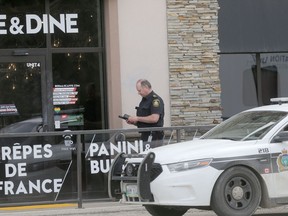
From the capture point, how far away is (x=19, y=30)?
42.5ft

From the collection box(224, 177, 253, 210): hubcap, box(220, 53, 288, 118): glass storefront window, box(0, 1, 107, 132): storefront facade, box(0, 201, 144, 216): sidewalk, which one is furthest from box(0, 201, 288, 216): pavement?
box(220, 53, 288, 118): glass storefront window

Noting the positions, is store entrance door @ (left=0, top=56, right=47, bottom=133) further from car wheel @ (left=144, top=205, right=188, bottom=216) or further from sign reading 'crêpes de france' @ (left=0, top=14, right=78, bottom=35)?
car wheel @ (left=144, top=205, right=188, bottom=216)

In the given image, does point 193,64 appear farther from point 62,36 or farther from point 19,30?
point 19,30

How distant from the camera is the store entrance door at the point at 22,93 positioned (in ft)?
42.6

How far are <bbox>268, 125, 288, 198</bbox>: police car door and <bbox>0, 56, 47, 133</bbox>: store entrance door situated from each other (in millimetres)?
5828

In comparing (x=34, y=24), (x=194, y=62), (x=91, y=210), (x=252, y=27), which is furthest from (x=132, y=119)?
(x=252, y=27)

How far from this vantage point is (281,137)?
8.57 metres

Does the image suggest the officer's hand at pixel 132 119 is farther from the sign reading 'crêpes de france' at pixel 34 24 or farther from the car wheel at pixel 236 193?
the car wheel at pixel 236 193

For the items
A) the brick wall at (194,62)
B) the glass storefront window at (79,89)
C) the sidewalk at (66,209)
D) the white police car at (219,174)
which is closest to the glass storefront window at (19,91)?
the glass storefront window at (79,89)

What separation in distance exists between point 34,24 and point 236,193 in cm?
634

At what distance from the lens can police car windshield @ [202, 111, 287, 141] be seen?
345 inches

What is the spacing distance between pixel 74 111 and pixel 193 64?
8.54ft

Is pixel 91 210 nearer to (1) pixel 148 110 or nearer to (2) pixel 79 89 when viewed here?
(1) pixel 148 110

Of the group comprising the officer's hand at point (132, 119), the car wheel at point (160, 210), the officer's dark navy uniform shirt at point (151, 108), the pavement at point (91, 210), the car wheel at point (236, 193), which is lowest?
the pavement at point (91, 210)
